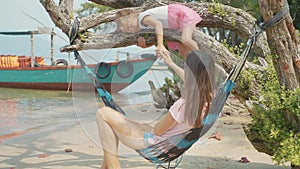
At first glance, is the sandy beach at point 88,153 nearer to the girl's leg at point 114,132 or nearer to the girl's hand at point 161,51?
the girl's leg at point 114,132

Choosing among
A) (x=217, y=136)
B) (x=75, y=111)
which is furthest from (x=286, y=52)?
(x=217, y=136)

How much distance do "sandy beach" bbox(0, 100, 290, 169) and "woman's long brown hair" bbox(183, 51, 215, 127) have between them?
47 centimetres

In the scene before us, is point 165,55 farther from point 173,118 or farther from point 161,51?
point 173,118

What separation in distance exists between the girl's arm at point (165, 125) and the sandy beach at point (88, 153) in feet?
0.83

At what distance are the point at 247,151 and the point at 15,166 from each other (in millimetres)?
1915

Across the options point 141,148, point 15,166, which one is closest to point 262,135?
point 141,148

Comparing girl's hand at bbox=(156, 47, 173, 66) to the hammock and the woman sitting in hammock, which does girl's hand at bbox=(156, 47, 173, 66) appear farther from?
the hammock

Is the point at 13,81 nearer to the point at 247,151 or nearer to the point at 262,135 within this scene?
the point at 247,151

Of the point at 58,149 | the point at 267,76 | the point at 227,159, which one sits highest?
the point at 267,76

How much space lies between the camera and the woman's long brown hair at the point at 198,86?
1970 mm

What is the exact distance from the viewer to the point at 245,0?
948 centimetres

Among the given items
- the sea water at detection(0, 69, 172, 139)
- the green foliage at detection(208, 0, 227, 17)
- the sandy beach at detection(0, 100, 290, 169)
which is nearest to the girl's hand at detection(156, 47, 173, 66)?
the sea water at detection(0, 69, 172, 139)

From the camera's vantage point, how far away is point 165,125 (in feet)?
6.98

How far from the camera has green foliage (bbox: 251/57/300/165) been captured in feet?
7.19
